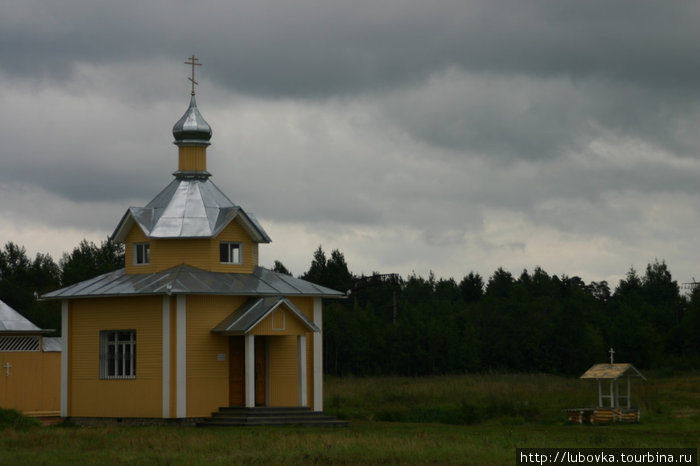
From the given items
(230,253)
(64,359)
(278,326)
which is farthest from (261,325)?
(64,359)

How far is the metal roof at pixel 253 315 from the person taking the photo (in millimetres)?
29547

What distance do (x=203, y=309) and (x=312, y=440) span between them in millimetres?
8523

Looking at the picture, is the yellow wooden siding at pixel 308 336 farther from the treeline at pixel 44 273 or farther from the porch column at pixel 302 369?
the treeline at pixel 44 273

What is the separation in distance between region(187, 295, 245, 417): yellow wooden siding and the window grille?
27.5 ft

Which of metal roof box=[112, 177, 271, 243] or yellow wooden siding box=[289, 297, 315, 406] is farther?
yellow wooden siding box=[289, 297, 315, 406]

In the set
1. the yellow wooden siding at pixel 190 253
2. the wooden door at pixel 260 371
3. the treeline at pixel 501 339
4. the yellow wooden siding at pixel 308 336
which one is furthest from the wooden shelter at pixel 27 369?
the treeline at pixel 501 339

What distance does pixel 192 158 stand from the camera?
33.6 meters

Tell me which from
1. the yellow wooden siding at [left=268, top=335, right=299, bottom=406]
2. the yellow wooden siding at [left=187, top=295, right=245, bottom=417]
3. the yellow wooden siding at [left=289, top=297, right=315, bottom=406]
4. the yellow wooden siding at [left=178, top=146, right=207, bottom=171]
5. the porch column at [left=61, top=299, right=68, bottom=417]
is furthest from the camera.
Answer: the yellow wooden siding at [left=178, top=146, right=207, bottom=171]

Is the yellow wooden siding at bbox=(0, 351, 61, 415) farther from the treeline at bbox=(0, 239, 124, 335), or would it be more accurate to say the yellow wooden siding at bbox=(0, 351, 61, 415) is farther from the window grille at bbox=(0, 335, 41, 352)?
the treeline at bbox=(0, 239, 124, 335)

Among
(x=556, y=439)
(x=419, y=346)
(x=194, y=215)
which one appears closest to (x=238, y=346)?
(x=194, y=215)

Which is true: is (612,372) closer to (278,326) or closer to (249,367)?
(278,326)

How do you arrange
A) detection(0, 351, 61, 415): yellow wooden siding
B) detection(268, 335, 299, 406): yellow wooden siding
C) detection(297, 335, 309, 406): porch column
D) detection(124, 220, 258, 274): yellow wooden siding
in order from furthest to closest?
detection(0, 351, 61, 415): yellow wooden siding → detection(124, 220, 258, 274): yellow wooden siding → detection(268, 335, 299, 406): yellow wooden siding → detection(297, 335, 309, 406): porch column

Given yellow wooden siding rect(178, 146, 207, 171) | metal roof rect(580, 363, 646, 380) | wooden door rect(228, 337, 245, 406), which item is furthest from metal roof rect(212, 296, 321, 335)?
metal roof rect(580, 363, 646, 380)

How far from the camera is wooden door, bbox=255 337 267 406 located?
31.3m
